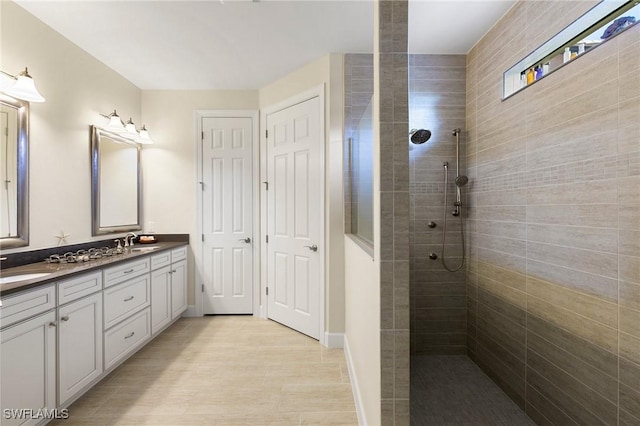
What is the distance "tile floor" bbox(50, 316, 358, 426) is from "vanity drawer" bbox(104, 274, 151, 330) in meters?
0.45

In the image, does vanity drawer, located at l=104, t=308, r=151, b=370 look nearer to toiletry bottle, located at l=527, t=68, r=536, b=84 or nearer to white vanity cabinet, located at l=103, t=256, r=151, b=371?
white vanity cabinet, located at l=103, t=256, r=151, b=371

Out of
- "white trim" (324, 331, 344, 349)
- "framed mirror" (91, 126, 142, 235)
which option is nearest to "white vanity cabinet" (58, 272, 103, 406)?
"framed mirror" (91, 126, 142, 235)

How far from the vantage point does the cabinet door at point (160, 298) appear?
2.97 meters

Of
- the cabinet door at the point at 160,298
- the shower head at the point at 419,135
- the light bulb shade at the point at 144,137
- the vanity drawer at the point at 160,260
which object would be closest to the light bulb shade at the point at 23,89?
the light bulb shade at the point at 144,137

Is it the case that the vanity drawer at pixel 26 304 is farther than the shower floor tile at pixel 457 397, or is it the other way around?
the shower floor tile at pixel 457 397

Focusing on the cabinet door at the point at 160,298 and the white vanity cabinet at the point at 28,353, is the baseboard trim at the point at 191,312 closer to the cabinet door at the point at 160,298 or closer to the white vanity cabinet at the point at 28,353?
the cabinet door at the point at 160,298

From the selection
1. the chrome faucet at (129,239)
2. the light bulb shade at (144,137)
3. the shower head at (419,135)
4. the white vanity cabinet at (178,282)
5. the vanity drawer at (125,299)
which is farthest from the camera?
the light bulb shade at (144,137)

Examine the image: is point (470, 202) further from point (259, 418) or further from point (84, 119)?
point (84, 119)

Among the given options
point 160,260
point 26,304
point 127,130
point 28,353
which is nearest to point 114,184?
point 127,130

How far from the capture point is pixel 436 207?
9.07 ft

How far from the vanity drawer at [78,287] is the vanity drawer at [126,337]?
1.33 ft

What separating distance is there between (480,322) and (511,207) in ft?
3.35

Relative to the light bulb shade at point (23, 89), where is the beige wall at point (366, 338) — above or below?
below

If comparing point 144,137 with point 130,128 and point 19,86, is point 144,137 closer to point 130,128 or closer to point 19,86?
point 130,128
